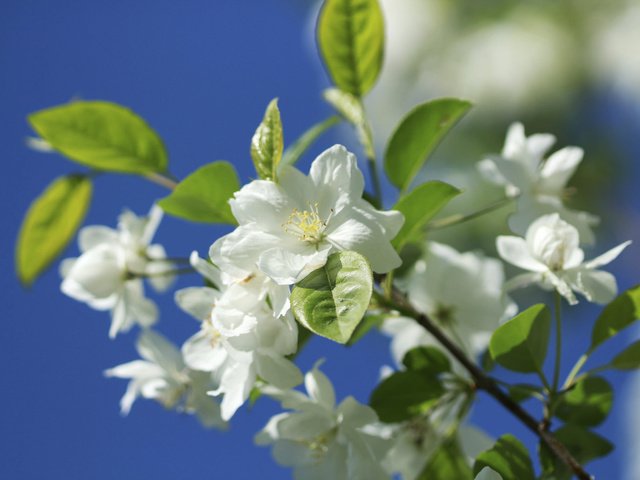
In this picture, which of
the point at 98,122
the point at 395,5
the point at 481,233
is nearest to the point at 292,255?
the point at 98,122

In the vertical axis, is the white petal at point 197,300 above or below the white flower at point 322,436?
above

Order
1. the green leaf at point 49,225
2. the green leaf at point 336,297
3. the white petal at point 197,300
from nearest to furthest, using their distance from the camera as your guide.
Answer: the green leaf at point 336,297 → the white petal at point 197,300 → the green leaf at point 49,225

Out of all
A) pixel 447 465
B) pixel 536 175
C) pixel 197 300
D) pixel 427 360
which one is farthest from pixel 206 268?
pixel 536 175

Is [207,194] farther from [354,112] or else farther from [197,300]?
[354,112]

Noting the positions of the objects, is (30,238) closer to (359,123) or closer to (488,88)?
(359,123)

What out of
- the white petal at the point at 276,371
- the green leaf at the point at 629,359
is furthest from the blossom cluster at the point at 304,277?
the green leaf at the point at 629,359

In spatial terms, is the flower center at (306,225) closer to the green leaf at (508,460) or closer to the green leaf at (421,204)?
the green leaf at (421,204)

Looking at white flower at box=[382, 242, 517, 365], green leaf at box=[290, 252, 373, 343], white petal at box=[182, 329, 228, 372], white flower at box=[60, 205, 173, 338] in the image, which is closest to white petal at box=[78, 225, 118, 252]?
white flower at box=[60, 205, 173, 338]

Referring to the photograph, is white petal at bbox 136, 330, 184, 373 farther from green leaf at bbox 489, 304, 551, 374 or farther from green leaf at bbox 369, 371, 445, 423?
green leaf at bbox 489, 304, 551, 374
